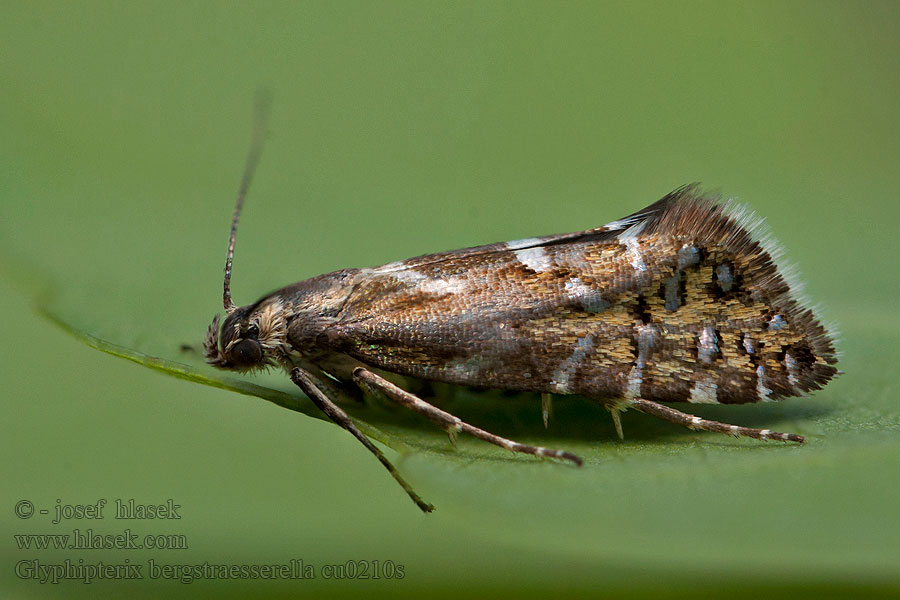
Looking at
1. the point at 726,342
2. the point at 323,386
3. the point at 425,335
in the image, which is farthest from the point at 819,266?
the point at 323,386

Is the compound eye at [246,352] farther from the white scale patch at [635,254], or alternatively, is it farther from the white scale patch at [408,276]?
the white scale patch at [635,254]

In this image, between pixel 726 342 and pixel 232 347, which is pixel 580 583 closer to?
pixel 726 342

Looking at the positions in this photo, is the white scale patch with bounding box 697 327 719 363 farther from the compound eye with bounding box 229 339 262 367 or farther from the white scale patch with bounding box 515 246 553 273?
the compound eye with bounding box 229 339 262 367

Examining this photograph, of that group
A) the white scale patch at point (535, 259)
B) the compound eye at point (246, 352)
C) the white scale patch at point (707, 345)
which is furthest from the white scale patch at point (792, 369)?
the compound eye at point (246, 352)

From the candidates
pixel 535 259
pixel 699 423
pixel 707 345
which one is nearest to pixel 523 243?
pixel 535 259

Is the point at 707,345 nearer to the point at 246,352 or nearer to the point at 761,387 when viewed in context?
the point at 761,387

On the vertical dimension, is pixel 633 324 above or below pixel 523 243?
below
